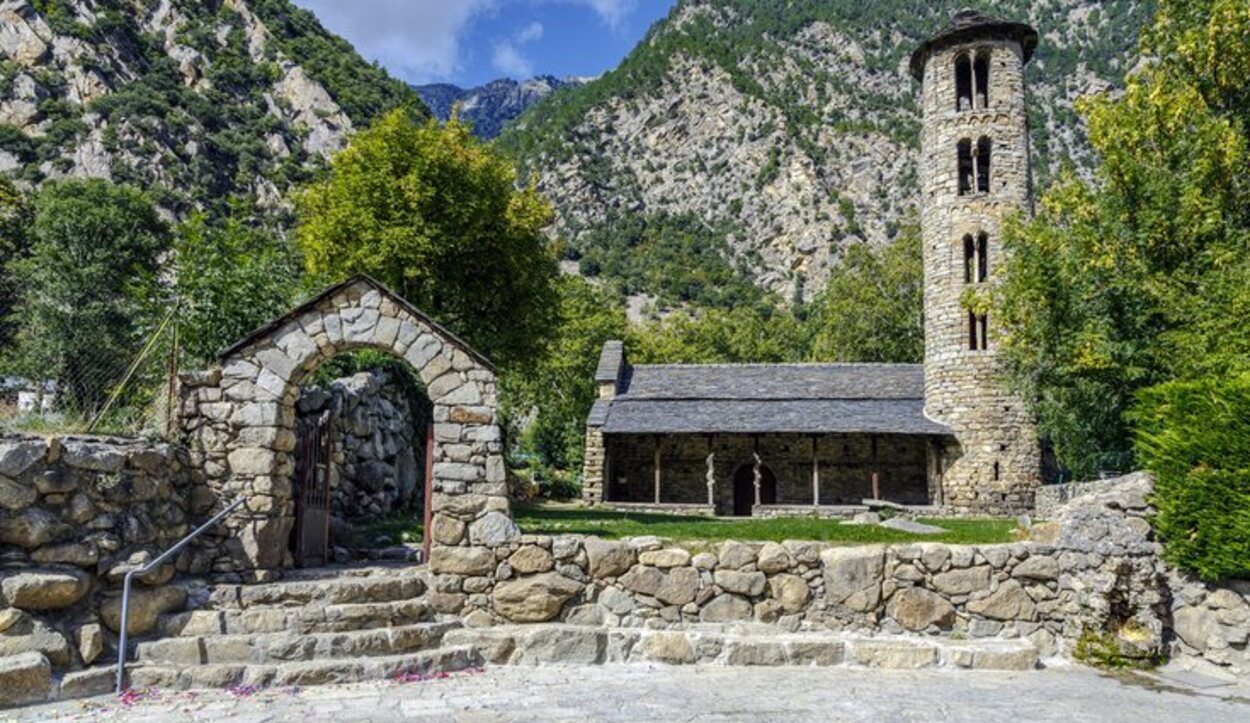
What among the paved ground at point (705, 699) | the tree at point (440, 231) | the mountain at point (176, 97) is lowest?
the paved ground at point (705, 699)

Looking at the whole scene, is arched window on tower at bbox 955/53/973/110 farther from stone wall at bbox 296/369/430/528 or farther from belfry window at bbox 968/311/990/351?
stone wall at bbox 296/369/430/528

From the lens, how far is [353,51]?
9156 cm

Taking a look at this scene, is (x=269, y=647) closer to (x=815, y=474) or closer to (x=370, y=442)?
(x=370, y=442)

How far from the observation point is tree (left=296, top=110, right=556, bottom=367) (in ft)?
57.4

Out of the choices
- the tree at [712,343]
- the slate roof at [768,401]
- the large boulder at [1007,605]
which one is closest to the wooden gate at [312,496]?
the large boulder at [1007,605]

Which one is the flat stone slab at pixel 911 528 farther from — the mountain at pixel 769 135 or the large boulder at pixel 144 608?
the mountain at pixel 769 135

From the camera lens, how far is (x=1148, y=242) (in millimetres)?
14078

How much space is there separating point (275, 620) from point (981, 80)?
26.1 meters

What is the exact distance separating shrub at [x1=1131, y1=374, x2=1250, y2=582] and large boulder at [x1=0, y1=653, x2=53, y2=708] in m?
10.1

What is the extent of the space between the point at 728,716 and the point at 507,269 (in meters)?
14.5

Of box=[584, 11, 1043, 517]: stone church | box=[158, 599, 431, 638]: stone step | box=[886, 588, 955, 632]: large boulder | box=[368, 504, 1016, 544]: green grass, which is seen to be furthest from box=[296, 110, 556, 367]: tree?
box=[886, 588, 955, 632]: large boulder

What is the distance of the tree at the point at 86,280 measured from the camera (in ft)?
46.1

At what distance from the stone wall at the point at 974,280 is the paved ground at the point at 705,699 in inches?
679

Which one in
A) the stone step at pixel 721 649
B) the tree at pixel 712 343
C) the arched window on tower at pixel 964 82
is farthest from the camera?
the tree at pixel 712 343
